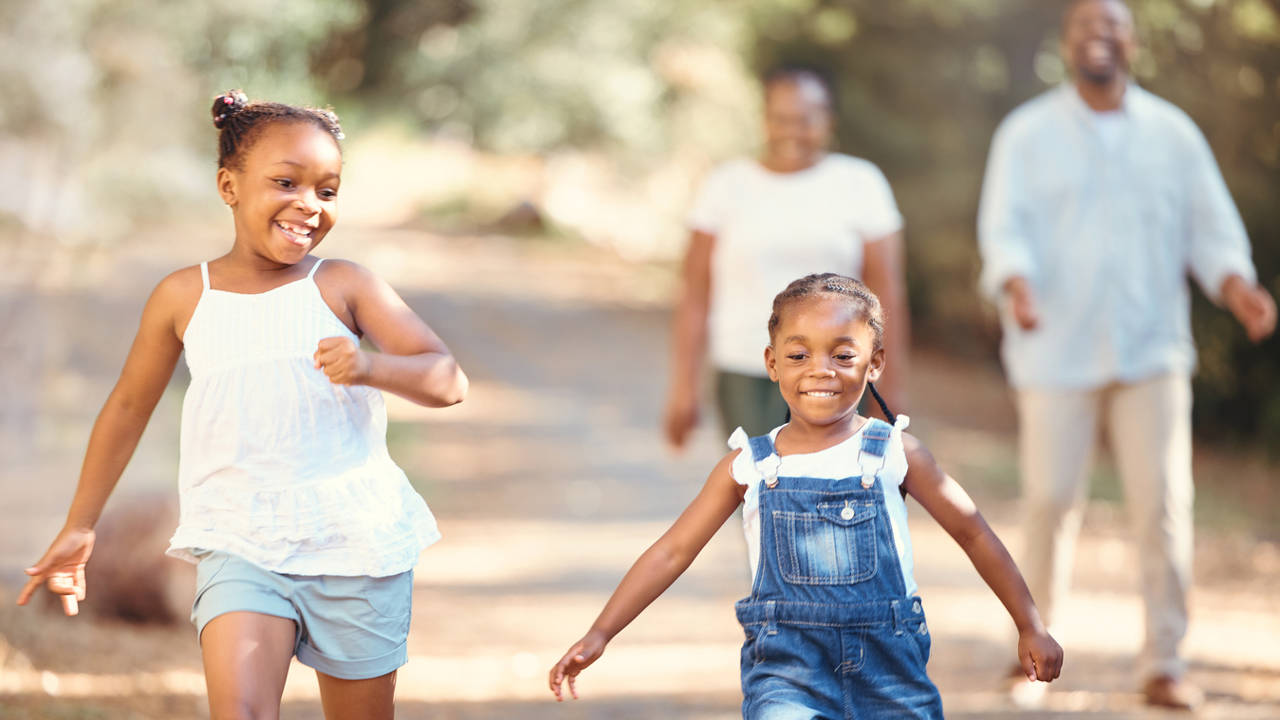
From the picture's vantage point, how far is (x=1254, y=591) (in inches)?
296

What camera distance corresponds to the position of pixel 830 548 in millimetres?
2812

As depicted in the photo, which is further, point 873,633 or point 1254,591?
point 1254,591

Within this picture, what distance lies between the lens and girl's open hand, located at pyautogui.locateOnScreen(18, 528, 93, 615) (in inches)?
116

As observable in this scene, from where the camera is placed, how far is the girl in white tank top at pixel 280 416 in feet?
9.41

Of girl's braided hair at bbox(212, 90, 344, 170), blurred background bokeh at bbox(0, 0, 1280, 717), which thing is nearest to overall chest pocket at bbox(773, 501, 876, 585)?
girl's braided hair at bbox(212, 90, 344, 170)

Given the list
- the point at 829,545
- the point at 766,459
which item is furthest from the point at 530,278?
the point at 829,545

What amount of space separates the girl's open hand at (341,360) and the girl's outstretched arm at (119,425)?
0.50 meters

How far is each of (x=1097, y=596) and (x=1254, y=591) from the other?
840 millimetres

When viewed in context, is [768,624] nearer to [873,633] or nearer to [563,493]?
[873,633]

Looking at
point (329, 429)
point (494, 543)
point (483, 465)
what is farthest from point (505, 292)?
point (329, 429)

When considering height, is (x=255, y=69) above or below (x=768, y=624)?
above

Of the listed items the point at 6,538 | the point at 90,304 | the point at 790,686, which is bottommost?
the point at 790,686

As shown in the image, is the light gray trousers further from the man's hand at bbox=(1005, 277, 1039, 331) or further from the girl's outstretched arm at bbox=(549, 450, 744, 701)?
the girl's outstretched arm at bbox=(549, 450, 744, 701)

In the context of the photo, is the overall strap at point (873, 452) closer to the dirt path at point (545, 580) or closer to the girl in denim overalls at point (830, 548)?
the girl in denim overalls at point (830, 548)
